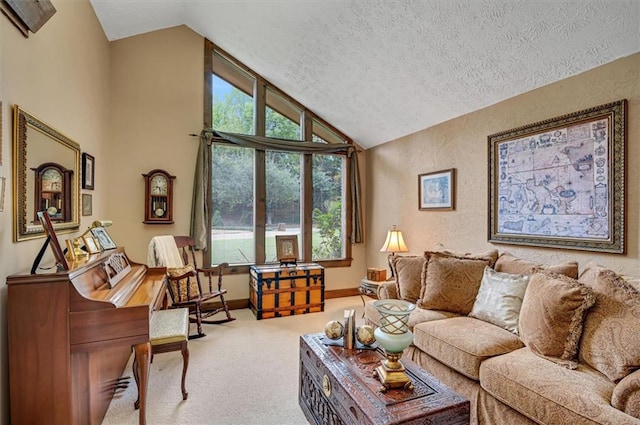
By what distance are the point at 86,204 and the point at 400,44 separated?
325 cm

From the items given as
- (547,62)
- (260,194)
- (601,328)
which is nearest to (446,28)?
(547,62)

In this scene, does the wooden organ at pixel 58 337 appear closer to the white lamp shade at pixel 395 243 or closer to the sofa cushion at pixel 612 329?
the sofa cushion at pixel 612 329

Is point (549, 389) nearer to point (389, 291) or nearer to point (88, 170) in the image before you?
point (389, 291)

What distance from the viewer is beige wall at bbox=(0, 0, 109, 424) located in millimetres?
1582

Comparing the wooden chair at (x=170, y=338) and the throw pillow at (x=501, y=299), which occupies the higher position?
the throw pillow at (x=501, y=299)

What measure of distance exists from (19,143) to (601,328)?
11.0ft

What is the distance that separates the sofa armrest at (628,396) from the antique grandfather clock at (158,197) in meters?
4.17

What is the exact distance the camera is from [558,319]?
72.3 inches

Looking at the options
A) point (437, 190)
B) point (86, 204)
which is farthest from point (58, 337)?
point (437, 190)

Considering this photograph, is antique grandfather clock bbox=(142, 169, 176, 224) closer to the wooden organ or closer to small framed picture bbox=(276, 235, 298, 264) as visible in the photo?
small framed picture bbox=(276, 235, 298, 264)

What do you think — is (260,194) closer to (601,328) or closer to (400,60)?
(400,60)

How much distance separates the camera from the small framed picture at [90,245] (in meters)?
2.27

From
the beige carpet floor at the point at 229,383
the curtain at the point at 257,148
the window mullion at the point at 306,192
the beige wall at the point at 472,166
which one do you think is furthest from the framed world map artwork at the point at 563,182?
the window mullion at the point at 306,192

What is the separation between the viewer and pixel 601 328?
1.72 m
